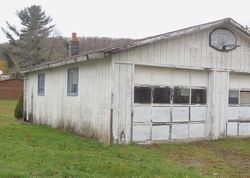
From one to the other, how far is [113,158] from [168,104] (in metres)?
4.38

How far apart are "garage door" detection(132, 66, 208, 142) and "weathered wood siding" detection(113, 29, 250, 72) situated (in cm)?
35

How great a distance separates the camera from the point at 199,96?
14266 millimetres

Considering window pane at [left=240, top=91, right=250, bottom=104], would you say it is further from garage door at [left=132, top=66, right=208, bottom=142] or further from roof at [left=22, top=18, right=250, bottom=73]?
roof at [left=22, top=18, right=250, bottom=73]

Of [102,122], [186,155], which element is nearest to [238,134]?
[186,155]

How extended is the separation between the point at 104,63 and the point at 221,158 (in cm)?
464

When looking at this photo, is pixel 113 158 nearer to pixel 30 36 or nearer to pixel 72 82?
pixel 72 82

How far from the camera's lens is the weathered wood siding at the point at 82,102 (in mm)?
12609

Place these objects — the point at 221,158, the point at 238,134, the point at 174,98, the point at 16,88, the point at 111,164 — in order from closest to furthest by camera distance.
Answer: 1. the point at 111,164
2. the point at 221,158
3. the point at 174,98
4. the point at 238,134
5. the point at 16,88

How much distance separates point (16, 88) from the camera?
45719 millimetres

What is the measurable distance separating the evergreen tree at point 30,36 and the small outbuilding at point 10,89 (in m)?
11.3

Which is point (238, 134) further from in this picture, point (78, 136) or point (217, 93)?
point (78, 136)

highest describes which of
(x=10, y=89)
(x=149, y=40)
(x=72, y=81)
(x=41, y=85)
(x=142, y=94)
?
(x=149, y=40)

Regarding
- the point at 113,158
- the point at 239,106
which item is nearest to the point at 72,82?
the point at 113,158

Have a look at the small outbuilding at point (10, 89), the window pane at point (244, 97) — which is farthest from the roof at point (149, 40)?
the small outbuilding at point (10, 89)
